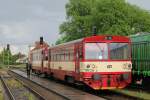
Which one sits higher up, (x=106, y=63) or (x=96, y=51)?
(x=96, y=51)

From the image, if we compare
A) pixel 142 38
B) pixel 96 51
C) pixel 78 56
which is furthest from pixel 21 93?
pixel 142 38

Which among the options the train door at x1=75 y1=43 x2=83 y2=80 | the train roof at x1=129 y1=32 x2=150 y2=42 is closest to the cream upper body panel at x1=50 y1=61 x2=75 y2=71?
the train door at x1=75 y1=43 x2=83 y2=80

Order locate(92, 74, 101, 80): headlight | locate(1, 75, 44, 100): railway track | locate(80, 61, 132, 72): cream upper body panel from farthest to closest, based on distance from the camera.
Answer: locate(80, 61, 132, 72): cream upper body panel → locate(92, 74, 101, 80): headlight → locate(1, 75, 44, 100): railway track

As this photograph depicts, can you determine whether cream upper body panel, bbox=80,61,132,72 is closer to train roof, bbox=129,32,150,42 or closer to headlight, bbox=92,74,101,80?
headlight, bbox=92,74,101,80

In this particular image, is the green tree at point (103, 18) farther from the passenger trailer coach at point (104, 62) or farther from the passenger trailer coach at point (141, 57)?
the passenger trailer coach at point (104, 62)

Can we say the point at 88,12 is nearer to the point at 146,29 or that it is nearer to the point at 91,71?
the point at 146,29

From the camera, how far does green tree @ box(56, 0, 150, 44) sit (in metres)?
75.8

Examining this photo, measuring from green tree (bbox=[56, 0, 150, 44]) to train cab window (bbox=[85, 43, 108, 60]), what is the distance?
45599mm

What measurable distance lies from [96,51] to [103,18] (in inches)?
1990

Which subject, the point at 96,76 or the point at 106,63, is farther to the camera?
the point at 106,63

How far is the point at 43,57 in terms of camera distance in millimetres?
46406

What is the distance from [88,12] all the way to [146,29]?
40.8ft

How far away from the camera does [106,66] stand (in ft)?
87.4

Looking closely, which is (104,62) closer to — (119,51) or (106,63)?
(106,63)
